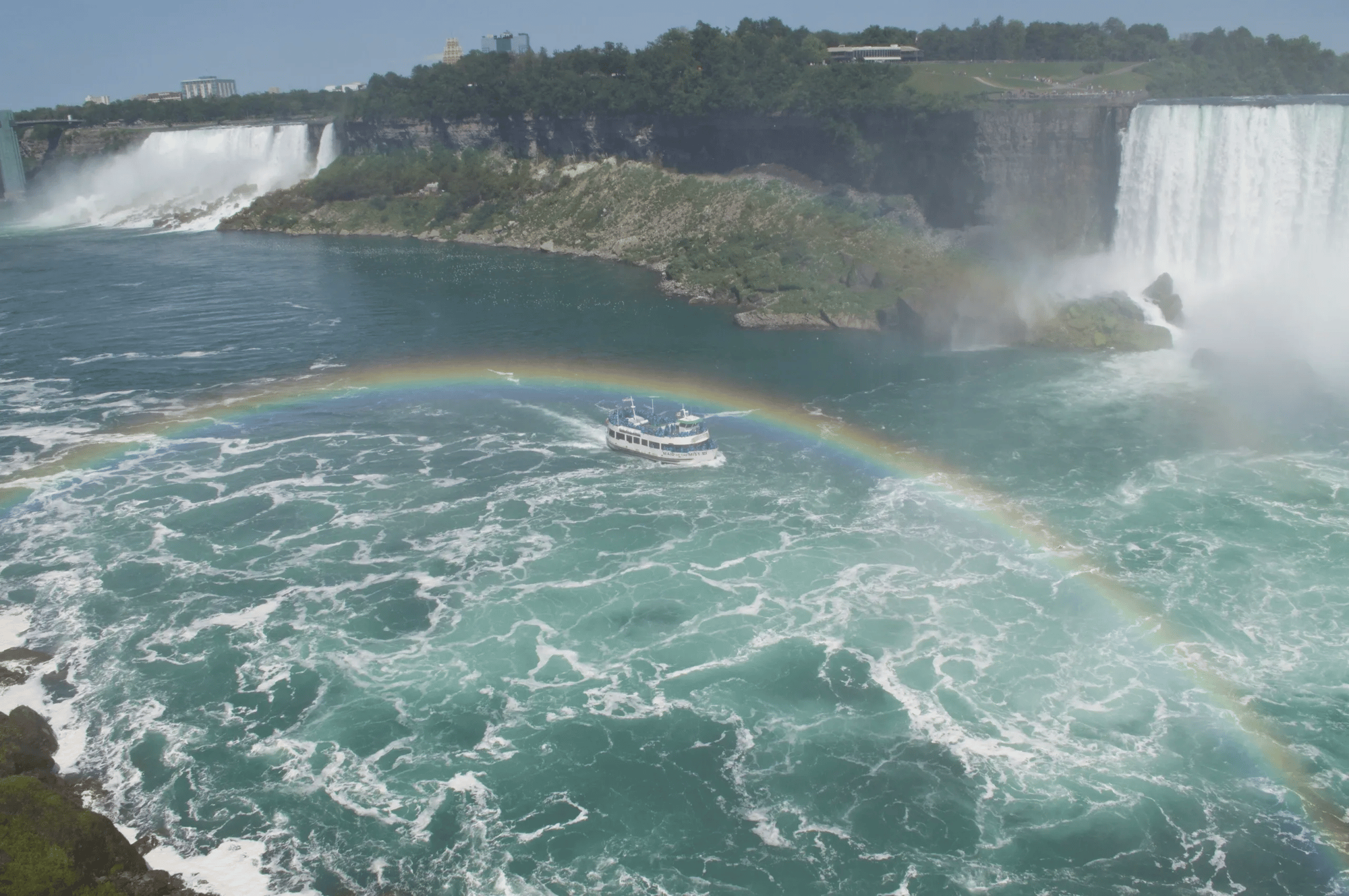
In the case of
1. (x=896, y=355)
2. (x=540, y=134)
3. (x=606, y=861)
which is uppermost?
(x=540, y=134)

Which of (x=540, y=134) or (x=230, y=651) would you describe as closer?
(x=230, y=651)

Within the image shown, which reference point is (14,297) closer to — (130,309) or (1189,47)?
(130,309)

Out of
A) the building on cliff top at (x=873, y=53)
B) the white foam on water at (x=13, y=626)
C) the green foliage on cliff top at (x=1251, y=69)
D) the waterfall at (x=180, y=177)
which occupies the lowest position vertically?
the white foam on water at (x=13, y=626)

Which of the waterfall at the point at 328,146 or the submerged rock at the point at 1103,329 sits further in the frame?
the waterfall at the point at 328,146

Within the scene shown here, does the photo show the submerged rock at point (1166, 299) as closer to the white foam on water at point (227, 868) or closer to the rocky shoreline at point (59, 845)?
the white foam on water at point (227, 868)

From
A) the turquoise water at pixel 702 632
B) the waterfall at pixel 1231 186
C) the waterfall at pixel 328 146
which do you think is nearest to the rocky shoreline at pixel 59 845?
the turquoise water at pixel 702 632

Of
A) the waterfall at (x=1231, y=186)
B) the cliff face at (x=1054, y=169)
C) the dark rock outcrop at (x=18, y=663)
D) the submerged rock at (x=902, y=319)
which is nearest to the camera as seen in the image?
the dark rock outcrop at (x=18, y=663)

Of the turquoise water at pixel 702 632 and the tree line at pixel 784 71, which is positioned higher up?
the tree line at pixel 784 71

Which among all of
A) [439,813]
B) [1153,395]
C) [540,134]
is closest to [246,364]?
[439,813]
